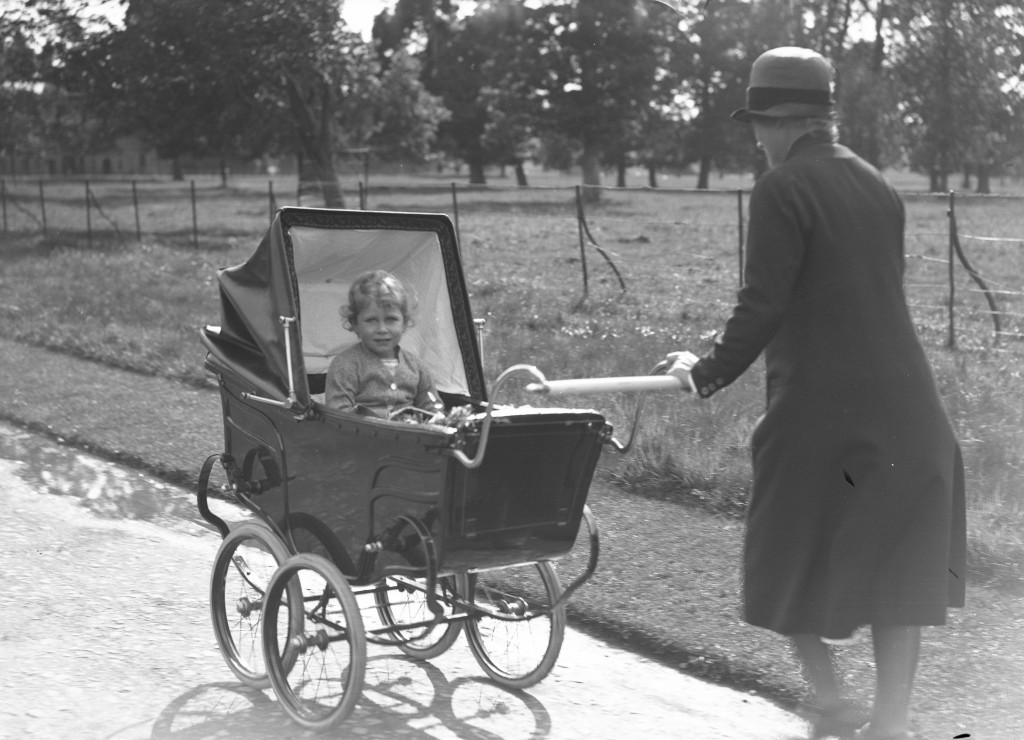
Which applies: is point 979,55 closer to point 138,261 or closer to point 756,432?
point 138,261

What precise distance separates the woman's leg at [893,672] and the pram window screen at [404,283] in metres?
1.89

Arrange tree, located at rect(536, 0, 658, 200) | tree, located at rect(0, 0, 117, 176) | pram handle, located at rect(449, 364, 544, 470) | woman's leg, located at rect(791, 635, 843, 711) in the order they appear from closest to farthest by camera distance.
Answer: pram handle, located at rect(449, 364, 544, 470) < woman's leg, located at rect(791, 635, 843, 711) < tree, located at rect(0, 0, 117, 176) < tree, located at rect(536, 0, 658, 200)

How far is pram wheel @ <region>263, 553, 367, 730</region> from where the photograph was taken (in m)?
3.95

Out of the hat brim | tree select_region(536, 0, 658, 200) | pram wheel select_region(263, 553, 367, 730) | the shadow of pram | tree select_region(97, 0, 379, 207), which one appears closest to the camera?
the hat brim

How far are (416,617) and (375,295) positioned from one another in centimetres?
124

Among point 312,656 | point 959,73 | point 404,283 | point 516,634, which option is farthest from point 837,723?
point 959,73

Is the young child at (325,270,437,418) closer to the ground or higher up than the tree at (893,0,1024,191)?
closer to the ground

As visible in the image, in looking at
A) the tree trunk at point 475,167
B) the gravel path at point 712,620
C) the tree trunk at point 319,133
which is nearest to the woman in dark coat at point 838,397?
the gravel path at point 712,620

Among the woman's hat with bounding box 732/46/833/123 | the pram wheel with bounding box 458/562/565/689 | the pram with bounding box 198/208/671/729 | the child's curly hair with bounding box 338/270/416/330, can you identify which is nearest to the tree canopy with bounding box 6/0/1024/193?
the pram with bounding box 198/208/671/729

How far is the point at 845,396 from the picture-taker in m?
3.53

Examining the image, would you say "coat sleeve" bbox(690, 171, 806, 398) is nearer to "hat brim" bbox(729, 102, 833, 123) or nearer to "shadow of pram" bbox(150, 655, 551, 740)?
"hat brim" bbox(729, 102, 833, 123)

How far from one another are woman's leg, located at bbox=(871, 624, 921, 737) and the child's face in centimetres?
178

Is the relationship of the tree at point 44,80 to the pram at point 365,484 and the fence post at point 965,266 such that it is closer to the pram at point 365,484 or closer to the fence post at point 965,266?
the fence post at point 965,266

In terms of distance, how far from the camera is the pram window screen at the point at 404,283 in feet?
16.2
